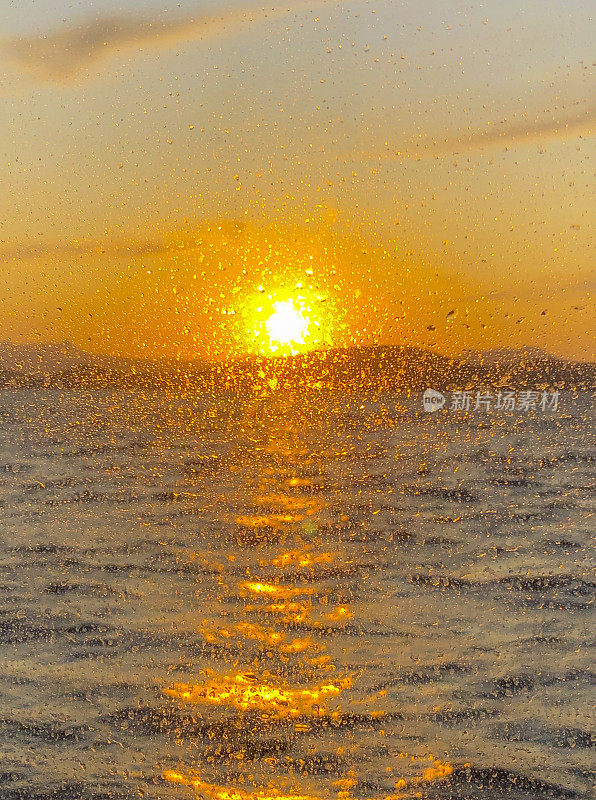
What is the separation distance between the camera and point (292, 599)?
21.5 inches

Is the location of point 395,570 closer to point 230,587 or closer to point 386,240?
point 230,587

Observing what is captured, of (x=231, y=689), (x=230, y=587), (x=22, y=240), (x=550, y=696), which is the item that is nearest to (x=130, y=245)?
(x=22, y=240)

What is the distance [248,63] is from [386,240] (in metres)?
0.27

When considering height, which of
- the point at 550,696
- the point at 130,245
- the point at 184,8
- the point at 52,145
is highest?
the point at 184,8

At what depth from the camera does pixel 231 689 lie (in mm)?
542

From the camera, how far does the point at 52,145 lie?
57 centimetres

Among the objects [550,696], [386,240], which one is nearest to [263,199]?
[386,240]

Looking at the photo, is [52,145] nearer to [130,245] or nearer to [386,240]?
[130,245]

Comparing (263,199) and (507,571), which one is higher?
(263,199)

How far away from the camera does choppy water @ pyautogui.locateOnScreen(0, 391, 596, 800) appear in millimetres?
536

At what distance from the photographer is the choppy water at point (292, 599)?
1.76 ft

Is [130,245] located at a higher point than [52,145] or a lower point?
lower

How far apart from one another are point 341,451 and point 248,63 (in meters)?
0.48

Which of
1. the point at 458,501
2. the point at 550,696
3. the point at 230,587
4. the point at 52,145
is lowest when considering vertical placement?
the point at 550,696
